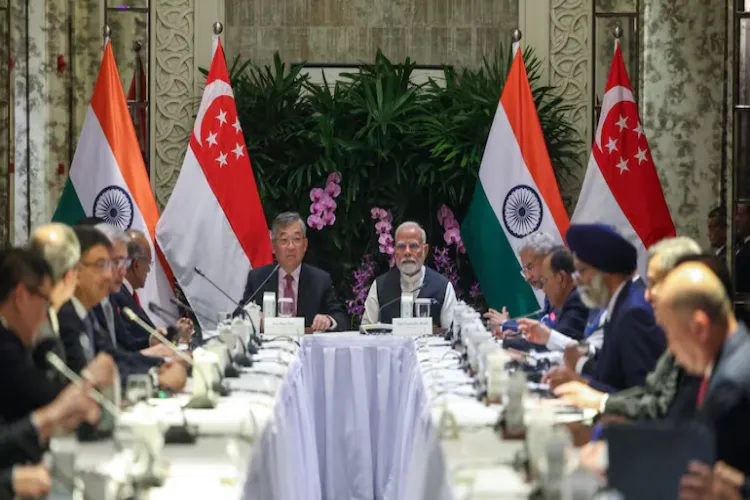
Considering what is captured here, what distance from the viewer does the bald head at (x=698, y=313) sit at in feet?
9.57

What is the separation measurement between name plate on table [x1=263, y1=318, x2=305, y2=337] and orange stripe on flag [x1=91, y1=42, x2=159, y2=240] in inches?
75.6

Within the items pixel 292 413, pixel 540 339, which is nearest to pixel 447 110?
pixel 540 339

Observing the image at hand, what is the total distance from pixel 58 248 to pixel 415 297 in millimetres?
3932

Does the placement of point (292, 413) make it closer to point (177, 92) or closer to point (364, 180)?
point (364, 180)

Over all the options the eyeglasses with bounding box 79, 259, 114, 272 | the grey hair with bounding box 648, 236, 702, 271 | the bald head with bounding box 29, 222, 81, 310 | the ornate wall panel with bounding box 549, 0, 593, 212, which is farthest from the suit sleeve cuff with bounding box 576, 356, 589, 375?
the ornate wall panel with bounding box 549, 0, 593, 212

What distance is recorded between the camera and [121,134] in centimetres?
878

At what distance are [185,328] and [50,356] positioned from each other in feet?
→ 10.8

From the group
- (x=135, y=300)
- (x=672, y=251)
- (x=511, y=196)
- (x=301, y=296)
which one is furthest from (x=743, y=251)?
(x=672, y=251)

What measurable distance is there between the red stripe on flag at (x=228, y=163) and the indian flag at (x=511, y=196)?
4.77 feet

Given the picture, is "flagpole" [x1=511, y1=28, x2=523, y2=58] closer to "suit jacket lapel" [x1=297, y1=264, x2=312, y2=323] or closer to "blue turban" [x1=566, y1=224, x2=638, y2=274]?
"suit jacket lapel" [x1=297, y1=264, x2=312, y2=323]

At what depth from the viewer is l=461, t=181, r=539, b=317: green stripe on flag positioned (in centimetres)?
871

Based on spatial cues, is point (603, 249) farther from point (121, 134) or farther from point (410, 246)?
point (121, 134)

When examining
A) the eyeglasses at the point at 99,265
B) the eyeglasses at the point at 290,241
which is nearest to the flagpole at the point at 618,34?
the eyeglasses at the point at 290,241

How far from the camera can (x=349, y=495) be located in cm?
627
